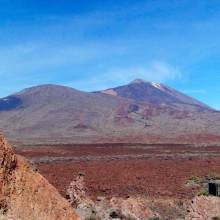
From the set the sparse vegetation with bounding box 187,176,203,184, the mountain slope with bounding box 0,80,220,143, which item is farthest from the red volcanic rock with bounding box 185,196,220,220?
the mountain slope with bounding box 0,80,220,143

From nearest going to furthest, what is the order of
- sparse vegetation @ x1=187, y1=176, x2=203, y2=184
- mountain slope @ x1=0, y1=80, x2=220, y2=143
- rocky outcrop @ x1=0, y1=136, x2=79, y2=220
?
rocky outcrop @ x1=0, y1=136, x2=79, y2=220 → sparse vegetation @ x1=187, y1=176, x2=203, y2=184 → mountain slope @ x1=0, y1=80, x2=220, y2=143

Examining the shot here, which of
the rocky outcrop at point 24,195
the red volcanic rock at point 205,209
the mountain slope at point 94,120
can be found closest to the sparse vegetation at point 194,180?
the red volcanic rock at point 205,209

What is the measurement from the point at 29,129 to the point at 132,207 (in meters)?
127

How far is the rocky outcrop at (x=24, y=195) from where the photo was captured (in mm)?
6426

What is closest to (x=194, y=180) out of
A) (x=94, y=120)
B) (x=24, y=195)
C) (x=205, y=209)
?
(x=205, y=209)

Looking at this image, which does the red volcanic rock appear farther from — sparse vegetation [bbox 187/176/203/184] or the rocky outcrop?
sparse vegetation [bbox 187/176/203/184]

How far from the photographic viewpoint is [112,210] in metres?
16.5

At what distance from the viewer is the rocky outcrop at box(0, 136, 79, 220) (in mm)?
6426

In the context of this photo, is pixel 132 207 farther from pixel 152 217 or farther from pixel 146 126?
pixel 146 126

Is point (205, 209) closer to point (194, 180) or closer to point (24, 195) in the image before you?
point (24, 195)

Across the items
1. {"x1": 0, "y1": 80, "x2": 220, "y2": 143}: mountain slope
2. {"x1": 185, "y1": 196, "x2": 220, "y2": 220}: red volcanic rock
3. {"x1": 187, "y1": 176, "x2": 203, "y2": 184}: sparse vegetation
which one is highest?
{"x1": 0, "y1": 80, "x2": 220, "y2": 143}: mountain slope

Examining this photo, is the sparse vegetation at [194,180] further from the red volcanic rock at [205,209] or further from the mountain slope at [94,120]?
the mountain slope at [94,120]

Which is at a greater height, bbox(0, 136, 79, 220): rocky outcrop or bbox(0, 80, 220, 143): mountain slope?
bbox(0, 80, 220, 143): mountain slope

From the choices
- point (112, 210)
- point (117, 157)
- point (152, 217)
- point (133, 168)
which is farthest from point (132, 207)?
point (117, 157)
